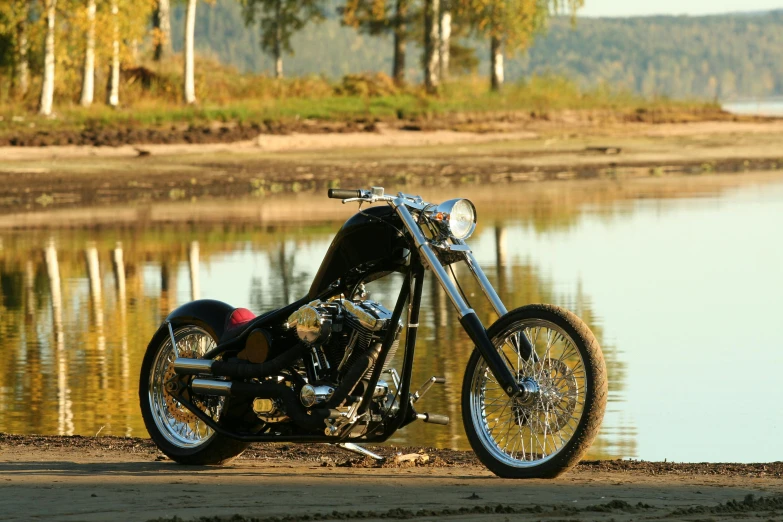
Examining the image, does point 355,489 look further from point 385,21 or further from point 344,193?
point 385,21

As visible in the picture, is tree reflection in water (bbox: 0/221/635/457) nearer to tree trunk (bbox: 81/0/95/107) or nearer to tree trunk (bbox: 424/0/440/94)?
tree trunk (bbox: 81/0/95/107)

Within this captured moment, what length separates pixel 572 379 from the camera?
270 inches

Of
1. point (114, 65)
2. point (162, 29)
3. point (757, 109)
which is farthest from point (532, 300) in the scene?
point (757, 109)

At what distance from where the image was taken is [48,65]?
3784 centimetres

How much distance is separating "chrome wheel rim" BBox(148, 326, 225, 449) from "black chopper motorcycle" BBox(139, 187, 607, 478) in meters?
0.38

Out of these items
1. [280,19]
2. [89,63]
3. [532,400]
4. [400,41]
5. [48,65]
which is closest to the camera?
[532,400]

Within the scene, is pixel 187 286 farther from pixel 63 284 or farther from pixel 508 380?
pixel 508 380

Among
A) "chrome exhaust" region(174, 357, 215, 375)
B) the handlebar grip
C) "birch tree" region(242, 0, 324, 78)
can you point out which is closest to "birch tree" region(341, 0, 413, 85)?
"birch tree" region(242, 0, 324, 78)

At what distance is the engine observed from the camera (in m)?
7.15

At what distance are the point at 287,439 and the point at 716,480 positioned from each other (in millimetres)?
1998

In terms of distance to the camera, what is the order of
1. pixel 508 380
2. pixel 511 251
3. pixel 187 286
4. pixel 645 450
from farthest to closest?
pixel 511 251 → pixel 187 286 → pixel 645 450 → pixel 508 380

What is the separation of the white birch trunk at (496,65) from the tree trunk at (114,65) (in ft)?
43.9

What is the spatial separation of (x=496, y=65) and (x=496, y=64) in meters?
0.08

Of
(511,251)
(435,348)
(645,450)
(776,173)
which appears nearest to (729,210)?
(511,251)
